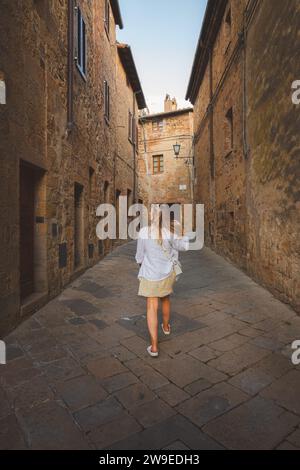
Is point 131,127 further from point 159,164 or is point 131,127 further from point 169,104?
point 169,104

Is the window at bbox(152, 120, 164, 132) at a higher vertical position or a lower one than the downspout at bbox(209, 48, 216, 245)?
higher

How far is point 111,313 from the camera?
429cm

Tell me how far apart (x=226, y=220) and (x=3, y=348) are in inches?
283

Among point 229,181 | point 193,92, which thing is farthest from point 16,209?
point 193,92

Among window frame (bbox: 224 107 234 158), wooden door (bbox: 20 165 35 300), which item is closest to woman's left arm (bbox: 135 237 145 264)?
wooden door (bbox: 20 165 35 300)

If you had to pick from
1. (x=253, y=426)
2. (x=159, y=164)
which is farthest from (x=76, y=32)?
(x=159, y=164)

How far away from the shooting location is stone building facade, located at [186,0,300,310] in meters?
4.27

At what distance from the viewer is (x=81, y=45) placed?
6852mm

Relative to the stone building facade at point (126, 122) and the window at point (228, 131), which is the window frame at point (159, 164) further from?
the window at point (228, 131)

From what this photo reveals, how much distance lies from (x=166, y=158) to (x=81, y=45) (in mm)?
12899

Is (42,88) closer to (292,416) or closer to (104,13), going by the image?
(292,416)

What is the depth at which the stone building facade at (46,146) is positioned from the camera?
3.53m

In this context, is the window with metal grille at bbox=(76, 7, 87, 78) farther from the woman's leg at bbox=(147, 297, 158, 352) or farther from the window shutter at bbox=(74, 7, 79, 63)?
the woman's leg at bbox=(147, 297, 158, 352)

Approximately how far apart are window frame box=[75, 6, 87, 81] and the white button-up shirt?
17.6 feet
